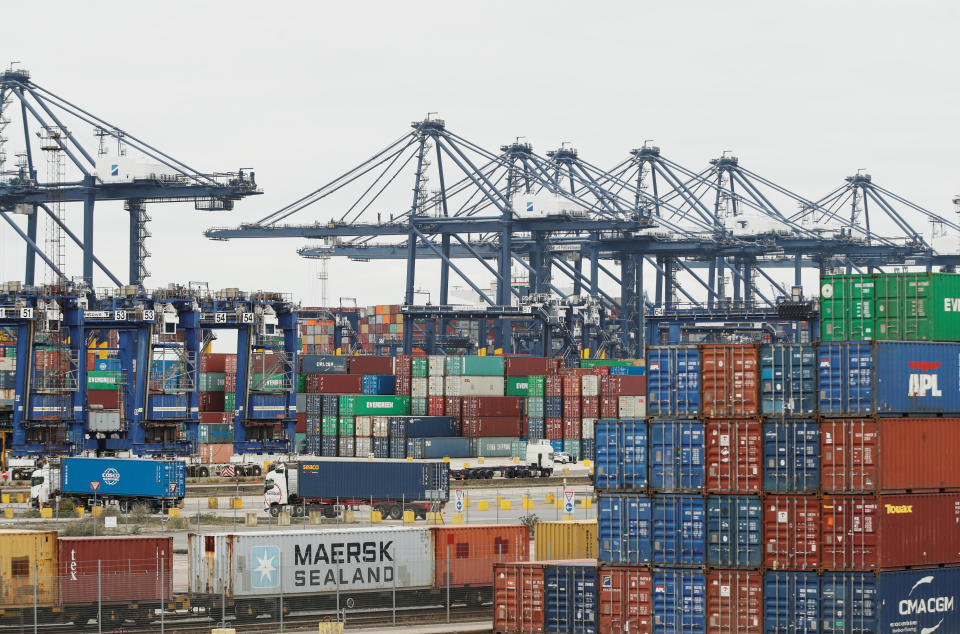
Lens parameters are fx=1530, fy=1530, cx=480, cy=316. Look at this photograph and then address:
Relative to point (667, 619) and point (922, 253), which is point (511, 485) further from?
point (922, 253)

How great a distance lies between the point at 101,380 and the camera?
10075cm

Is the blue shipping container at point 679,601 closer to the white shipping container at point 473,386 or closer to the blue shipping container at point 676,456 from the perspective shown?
the blue shipping container at point 676,456

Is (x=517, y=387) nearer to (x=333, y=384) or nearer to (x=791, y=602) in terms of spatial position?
(x=333, y=384)

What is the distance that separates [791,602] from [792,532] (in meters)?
1.56

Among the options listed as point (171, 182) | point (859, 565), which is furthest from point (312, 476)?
point (171, 182)

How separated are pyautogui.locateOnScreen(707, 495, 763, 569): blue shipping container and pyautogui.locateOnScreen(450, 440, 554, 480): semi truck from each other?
50.4 metres

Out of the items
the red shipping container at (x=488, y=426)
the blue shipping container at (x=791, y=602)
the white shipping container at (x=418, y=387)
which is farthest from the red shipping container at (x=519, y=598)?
the white shipping container at (x=418, y=387)

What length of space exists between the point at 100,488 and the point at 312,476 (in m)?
9.80

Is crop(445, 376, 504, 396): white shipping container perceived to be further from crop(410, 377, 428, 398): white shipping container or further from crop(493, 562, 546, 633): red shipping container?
crop(493, 562, 546, 633): red shipping container

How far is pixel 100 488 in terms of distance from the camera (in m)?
66.0

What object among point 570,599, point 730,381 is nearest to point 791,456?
point 730,381

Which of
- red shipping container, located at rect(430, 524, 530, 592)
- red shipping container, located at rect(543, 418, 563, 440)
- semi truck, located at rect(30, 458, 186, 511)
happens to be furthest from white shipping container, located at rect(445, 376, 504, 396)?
red shipping container, located at rect(430, 524, 530, 592)

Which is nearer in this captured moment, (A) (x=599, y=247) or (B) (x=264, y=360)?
(B) (x=264, y=360)

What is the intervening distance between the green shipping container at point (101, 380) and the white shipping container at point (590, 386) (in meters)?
30.5
